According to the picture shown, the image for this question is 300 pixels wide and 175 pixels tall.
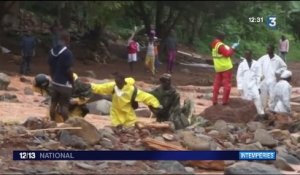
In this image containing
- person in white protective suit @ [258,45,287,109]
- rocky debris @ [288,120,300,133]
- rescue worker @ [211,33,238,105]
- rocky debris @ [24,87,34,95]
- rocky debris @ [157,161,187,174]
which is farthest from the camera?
rocky debris @ [24,87,34,95]

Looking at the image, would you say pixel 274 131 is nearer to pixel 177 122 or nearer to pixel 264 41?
pixel 177 122

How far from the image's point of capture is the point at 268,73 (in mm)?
12250

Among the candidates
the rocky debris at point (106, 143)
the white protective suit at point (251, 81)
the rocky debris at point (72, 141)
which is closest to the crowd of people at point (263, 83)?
the white protective suit at point (251, 81)

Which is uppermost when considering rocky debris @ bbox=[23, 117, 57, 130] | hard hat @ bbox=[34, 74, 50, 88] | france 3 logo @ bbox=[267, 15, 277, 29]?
france 3 logo @ bbox=[267, 15, 277, 29]

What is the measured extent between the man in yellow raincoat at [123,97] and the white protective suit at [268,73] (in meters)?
2.88

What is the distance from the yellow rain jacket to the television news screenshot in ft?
0.04

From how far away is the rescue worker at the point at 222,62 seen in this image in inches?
327

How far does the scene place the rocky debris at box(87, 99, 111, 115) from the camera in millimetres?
12375

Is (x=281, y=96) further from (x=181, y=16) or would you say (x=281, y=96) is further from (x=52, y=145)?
(x=181, y=16)

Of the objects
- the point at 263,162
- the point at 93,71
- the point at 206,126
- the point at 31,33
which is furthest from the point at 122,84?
the point at 206,126

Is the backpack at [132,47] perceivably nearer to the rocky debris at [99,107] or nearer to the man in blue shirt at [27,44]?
the man in blue shirt at [27,44]

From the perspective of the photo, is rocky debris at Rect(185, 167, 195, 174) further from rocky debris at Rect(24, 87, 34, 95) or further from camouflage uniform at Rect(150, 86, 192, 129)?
rocky debris at Rect(24, 87, 34, 95)

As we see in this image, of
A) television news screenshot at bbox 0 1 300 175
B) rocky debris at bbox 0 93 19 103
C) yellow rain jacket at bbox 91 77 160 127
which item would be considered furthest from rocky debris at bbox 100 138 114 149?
rocky debris at bbox 0 93 19 103

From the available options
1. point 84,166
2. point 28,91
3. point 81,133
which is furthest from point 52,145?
point 28,91
